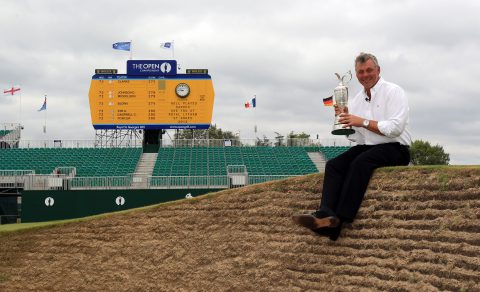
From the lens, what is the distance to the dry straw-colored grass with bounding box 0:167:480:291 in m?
5.24

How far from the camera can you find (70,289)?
8570mm

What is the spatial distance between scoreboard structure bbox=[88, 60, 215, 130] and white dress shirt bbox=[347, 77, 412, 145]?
24366 mm

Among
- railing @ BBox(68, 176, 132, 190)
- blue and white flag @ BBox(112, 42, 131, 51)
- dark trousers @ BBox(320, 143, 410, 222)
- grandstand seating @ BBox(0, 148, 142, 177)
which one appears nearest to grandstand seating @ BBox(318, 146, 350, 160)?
grandstand seating @ BBox(0, 148, 142, 177)

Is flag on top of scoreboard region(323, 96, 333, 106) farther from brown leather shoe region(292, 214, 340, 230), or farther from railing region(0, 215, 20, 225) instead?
brown leather shoe region(292, 214, 340, 230)

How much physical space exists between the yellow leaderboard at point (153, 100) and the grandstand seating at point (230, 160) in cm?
273

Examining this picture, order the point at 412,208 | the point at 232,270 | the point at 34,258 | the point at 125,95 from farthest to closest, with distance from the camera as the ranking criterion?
the point at 125,95 → the point at 34,258 → the point at 232,270 → the point at 412,208

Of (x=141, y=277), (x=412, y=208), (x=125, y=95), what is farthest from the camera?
(x=125, y=95)

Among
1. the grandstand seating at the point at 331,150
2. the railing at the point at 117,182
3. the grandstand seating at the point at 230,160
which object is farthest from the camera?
the grandstand seating at the point at 331,150

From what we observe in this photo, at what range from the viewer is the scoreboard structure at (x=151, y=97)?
30188 millimetres

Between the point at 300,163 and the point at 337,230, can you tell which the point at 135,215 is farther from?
the point at 300,163

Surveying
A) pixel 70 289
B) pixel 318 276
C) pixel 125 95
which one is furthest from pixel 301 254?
pixel 125 95

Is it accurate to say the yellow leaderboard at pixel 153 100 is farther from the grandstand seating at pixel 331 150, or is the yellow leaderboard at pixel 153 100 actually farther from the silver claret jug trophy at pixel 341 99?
the silver claret jug trophy at pixel 341 99

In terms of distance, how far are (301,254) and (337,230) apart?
0.65 meters

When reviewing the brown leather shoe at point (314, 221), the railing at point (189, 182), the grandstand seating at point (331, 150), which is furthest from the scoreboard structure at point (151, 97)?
the brown leather shoe at point (314, 221)
